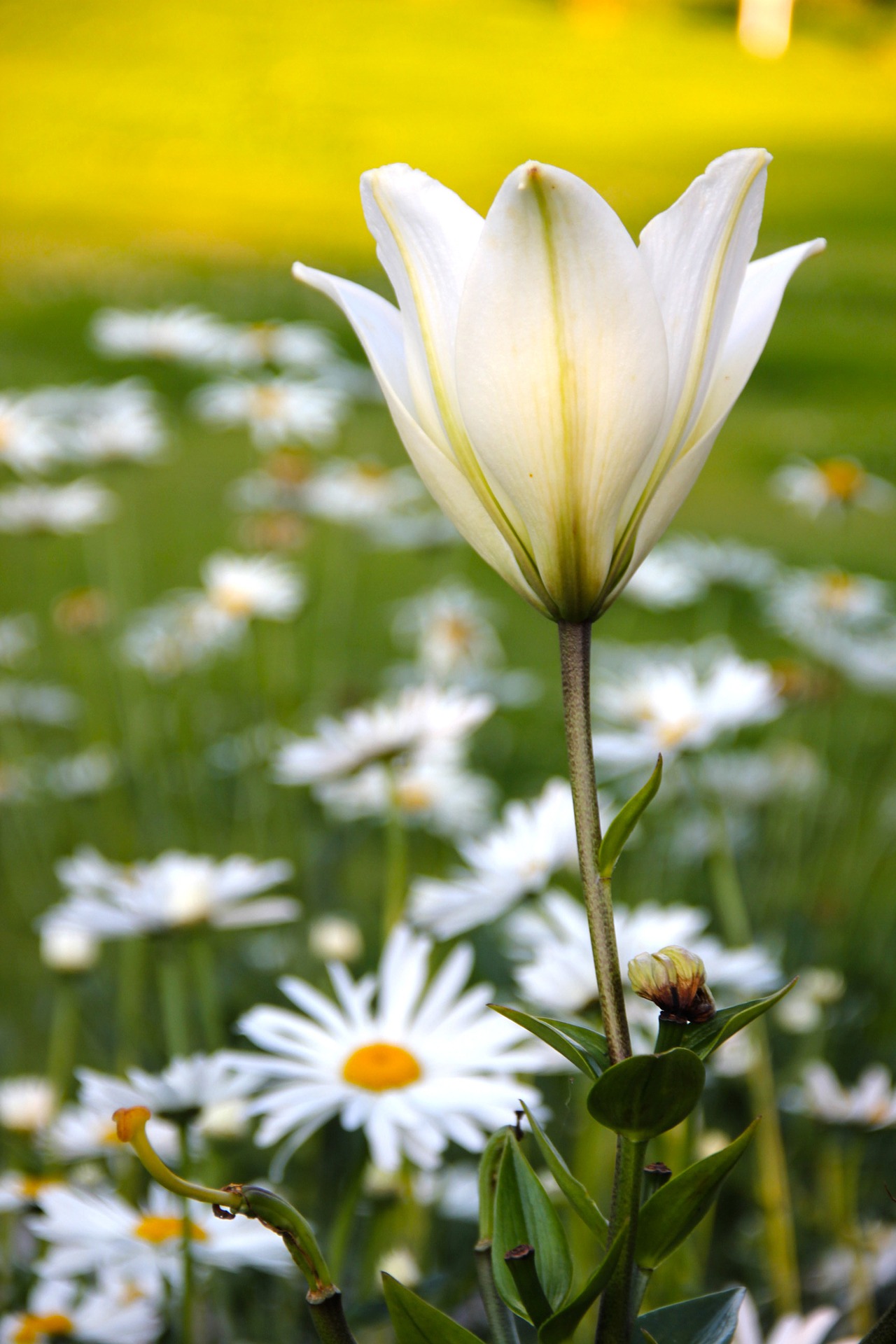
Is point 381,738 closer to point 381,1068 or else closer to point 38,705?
point 381,1068

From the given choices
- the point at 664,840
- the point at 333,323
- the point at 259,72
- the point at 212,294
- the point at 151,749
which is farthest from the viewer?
the point at 259,72

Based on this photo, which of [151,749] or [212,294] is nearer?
[151,749]

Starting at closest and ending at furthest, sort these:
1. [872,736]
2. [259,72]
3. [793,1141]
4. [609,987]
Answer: [609,987]
[793,1141]
[872,736]
[259,72]

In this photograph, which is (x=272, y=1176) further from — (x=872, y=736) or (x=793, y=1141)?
(x=872, y=736)

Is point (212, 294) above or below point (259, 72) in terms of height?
below

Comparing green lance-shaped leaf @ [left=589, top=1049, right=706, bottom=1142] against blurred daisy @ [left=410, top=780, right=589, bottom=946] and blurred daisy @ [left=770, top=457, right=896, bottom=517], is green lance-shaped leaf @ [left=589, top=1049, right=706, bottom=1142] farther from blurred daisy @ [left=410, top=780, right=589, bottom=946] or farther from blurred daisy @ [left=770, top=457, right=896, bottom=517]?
blurred daisy @ [left=770, top=457, right=896, bottom=517]

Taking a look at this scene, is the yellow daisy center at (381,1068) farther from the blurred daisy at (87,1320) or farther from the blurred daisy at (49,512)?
the blurred daisy at (49,512)

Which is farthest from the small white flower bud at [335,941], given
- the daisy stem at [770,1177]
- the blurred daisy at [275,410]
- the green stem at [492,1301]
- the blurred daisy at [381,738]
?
the blurred daisy at [275,410]

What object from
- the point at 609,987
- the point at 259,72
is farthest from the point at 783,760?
the point at 259,72
